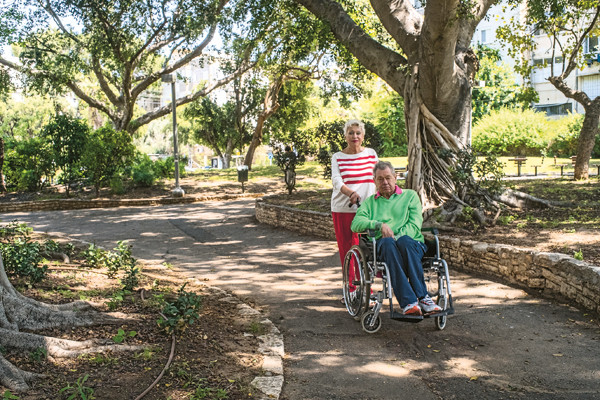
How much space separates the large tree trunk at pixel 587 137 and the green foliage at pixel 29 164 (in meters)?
17.0

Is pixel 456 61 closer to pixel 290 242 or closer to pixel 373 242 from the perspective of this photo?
pixel 290 242

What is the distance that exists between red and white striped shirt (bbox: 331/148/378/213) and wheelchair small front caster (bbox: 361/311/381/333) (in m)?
1.25

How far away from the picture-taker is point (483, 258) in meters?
7.71

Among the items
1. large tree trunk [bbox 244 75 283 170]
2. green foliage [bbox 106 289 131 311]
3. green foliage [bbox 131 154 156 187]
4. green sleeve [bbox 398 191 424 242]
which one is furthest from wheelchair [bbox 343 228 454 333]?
large tree trunk [bbox 244 75 283 170]

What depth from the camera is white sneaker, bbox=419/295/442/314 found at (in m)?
5.14

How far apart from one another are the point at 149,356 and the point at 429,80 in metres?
7.78

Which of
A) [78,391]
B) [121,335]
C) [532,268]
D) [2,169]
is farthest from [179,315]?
[2,169]

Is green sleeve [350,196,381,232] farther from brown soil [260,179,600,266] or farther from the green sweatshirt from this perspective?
brown soil [260,179,600,266]

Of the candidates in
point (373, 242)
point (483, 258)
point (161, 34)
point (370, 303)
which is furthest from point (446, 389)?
point (161, 34)

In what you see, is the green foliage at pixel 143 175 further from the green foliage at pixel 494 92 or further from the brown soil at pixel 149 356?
the green foliage at pixel 494 92

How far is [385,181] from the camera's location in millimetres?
5664

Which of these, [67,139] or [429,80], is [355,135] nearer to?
[429,80]

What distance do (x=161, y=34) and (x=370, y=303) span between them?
17699 millimetres

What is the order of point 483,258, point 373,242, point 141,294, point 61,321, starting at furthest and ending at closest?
point 483,258
point 141,294
point 373,242
point 61,321
